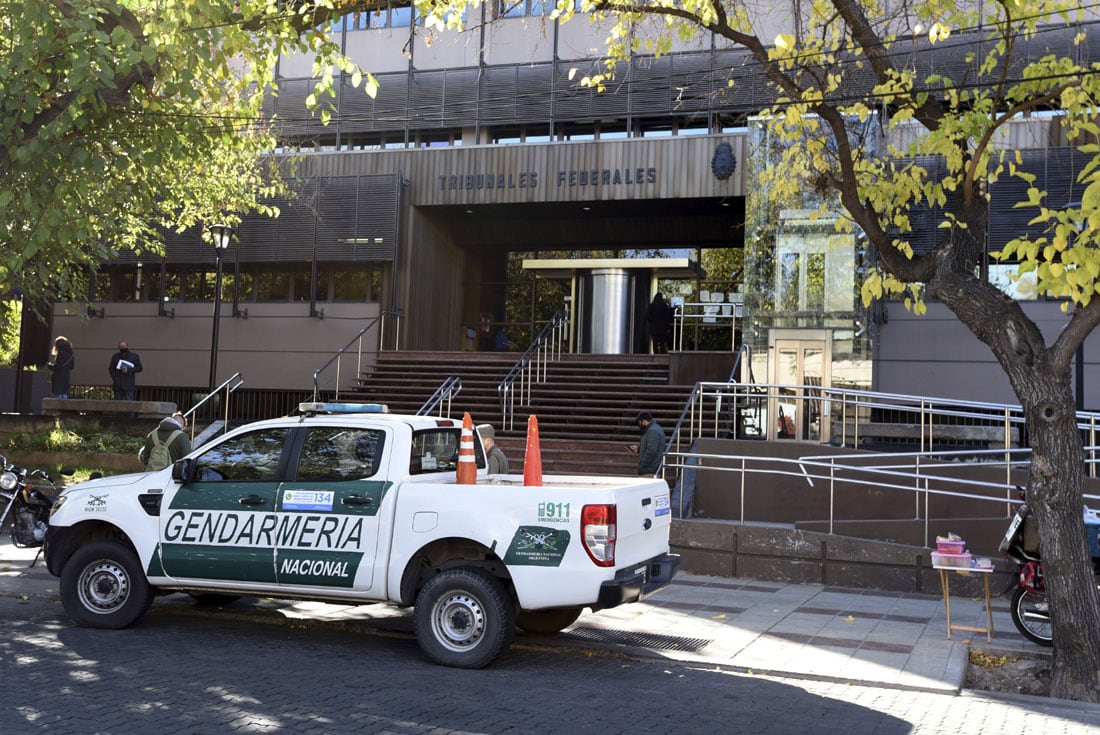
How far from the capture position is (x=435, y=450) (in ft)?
27.4

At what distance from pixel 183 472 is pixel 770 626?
534cm

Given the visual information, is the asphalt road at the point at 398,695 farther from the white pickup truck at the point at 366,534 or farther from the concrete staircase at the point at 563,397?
the concrete staircase at the point at 563,397

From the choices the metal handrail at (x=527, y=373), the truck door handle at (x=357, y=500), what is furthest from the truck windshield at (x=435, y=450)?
the metal handrail at (x=527, y=373)

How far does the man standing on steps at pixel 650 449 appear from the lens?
13.2 m

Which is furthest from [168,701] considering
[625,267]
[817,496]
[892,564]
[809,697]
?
[625,267]

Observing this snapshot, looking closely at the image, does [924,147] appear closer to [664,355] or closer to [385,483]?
[385,483]

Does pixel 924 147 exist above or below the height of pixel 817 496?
above

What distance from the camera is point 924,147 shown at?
9039 mm

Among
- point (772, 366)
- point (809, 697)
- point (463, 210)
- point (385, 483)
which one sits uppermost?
point (463, 210)

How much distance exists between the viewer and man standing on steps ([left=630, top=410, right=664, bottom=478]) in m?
13.2

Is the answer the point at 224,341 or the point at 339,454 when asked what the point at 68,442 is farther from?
the point at 339,454

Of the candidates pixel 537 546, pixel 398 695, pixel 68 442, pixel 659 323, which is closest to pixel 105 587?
pixel 398 695

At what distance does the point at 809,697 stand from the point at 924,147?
5018mm

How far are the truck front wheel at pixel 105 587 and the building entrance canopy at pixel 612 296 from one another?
58.9ft
